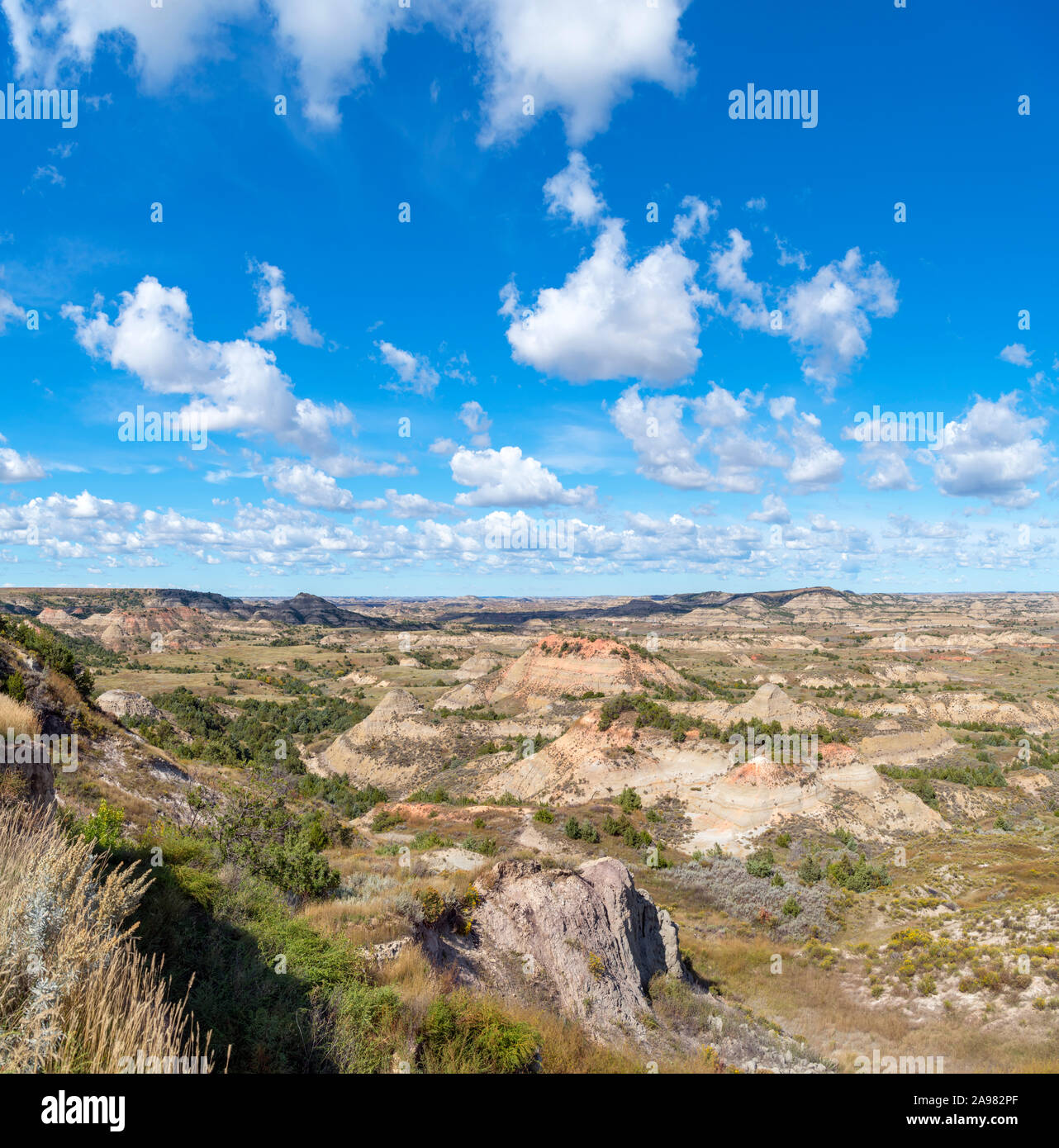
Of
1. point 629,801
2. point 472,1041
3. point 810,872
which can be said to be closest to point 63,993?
point 472,1041

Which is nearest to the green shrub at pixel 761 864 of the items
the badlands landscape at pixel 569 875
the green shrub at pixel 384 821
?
the badlands landscape at pixel 569 875

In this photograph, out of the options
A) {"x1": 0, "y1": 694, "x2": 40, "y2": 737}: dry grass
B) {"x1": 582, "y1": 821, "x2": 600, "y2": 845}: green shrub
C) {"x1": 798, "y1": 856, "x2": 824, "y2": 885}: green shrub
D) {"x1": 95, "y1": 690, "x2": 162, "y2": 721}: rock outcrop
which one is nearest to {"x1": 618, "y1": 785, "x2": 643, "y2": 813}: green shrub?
{"x1": 582, "y1": 821, "x2": 600, "y2": 845}: green shrub

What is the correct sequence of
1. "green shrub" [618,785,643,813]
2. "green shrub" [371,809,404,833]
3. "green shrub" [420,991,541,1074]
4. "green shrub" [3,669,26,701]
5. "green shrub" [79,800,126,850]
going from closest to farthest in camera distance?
"green shrub" [420,991,541,1074] < "green shrub" [79,800,126,850] < "green shrub" [3,669,26,701] < "green shrub" [371,809,404,833] < "green shrub" [618,785,643,813]

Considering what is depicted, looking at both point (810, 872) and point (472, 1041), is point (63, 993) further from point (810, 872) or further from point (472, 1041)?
point (810, 872)

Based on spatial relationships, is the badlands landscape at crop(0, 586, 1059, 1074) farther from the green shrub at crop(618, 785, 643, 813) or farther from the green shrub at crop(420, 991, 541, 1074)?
the green shrub at crop(618, 785, 643, 813)
